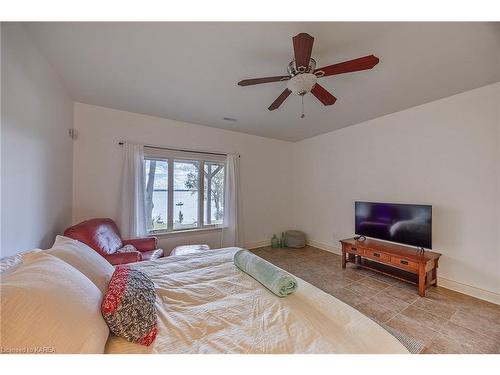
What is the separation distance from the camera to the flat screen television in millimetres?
2462

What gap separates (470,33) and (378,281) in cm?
268

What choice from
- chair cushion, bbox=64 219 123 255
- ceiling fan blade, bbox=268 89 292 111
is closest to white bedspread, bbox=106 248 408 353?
chair cushion, bbox=64 219 123 255

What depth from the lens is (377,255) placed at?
268 centimetres

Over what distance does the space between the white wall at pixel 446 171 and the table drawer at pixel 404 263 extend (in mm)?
570

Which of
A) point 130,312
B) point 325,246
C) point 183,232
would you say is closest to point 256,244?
point 325,246

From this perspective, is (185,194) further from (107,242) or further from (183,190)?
(107,242)

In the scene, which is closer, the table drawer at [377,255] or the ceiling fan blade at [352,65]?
the ceiling fan blade at [352,65]

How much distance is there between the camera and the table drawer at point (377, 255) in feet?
8.48

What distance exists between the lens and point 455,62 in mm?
1782

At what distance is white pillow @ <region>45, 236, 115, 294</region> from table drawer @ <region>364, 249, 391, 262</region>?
302cm

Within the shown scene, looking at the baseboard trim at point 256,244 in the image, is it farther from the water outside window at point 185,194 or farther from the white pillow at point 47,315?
the white pillow at point 47,315

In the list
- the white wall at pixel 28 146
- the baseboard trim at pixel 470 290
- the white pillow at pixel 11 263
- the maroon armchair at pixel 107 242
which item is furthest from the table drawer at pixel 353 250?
the white wall at pixel 28 146

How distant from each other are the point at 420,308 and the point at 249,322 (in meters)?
2.16
